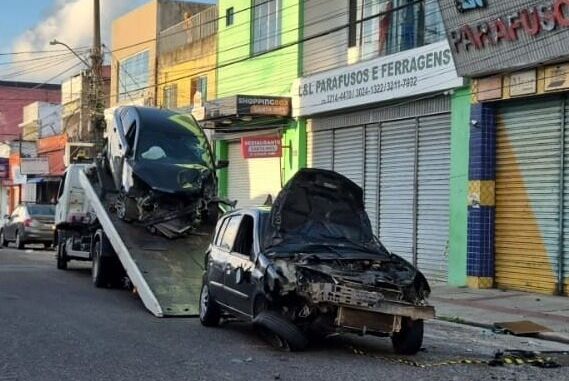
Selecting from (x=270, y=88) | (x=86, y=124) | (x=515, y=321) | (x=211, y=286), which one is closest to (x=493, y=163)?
(x=515, y=321)

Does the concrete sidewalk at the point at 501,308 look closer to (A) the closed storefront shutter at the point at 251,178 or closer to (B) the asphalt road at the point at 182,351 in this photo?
(B) the asphalt road at the point at 182,351

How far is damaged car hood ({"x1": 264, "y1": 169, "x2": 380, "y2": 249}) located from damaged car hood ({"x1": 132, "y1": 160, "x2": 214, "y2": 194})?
17.0 ft

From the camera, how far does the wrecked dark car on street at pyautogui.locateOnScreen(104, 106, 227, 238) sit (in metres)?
14.7

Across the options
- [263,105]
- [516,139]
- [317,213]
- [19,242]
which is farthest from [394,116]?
[19,242]

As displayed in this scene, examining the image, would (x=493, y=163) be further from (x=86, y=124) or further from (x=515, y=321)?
(x=86, y=124)

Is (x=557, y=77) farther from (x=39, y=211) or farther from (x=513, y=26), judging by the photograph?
(x=39, y=211)

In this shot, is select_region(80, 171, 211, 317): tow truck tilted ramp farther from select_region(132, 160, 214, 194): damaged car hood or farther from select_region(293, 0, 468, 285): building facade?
select_region(293, 0, 468, 285): building facade

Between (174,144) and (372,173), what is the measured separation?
21.0 ft

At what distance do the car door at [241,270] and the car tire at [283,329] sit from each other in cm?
52

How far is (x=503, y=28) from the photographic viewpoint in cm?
1518

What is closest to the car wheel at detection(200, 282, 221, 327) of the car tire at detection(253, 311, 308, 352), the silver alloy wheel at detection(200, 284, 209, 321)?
the silver alloy wheel at detection(200, 284, 209, 321)

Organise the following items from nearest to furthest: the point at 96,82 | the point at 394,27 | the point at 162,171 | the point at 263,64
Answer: the point at 162,171 → the point at 394,27 → the point at 263,64 → the point at 96,82

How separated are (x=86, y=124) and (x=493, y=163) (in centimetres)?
2557

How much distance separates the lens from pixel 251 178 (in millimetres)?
26484
